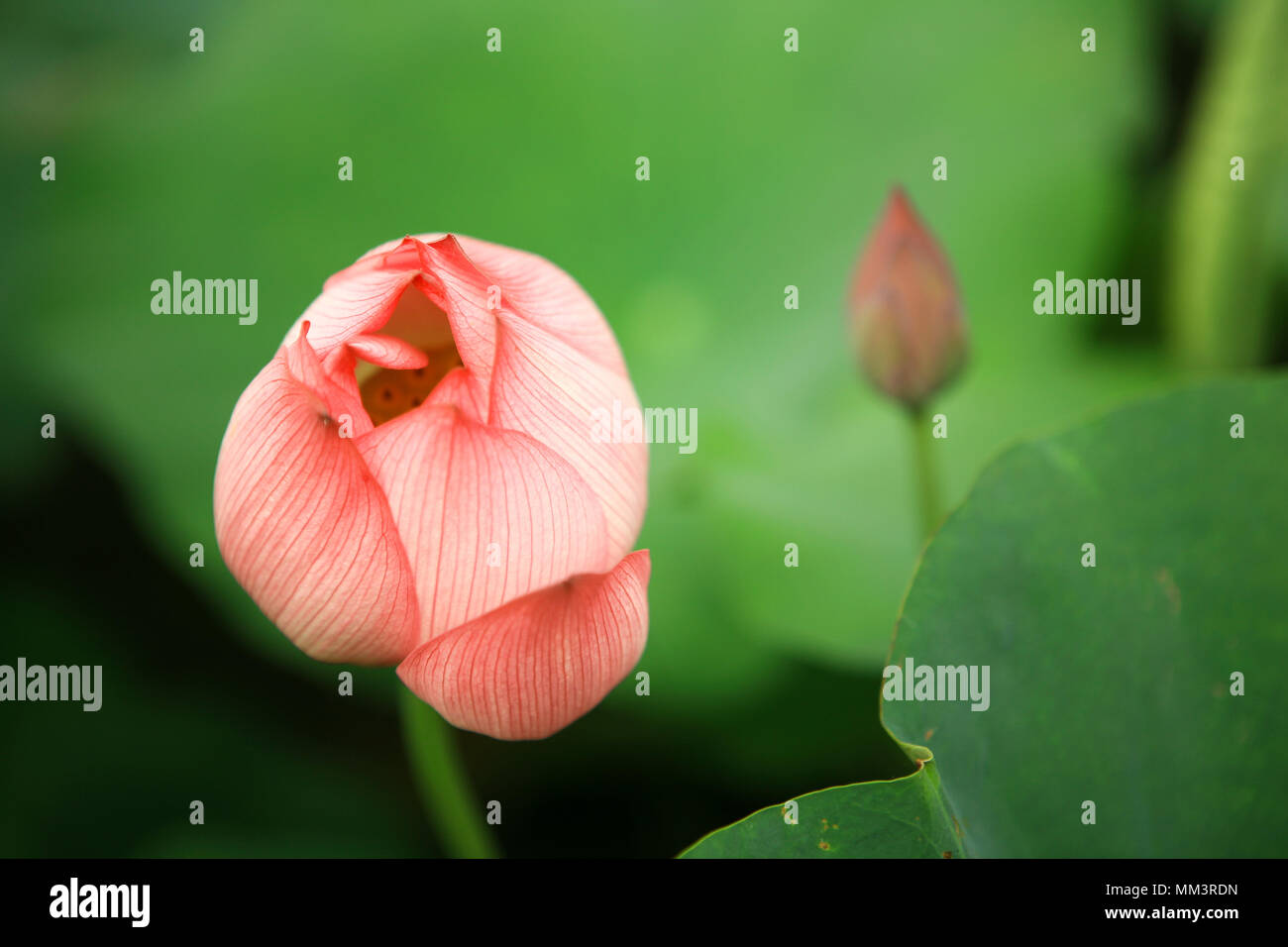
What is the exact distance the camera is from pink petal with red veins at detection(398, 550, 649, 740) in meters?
0.43

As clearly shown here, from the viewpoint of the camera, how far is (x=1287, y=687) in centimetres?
59

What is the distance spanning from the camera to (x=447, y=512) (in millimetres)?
444

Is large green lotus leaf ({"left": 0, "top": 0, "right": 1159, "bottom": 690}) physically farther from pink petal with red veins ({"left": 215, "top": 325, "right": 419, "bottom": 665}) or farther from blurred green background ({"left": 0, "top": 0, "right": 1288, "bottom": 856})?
pink petal with red veins ({"left": 215, "top": 325, "right": 419, "bottom": 665})

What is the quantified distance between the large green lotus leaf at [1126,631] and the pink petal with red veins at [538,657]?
187 mm

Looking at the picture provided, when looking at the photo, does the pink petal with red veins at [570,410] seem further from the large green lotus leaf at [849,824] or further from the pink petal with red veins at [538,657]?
the large green lotus leaf at [849,824]

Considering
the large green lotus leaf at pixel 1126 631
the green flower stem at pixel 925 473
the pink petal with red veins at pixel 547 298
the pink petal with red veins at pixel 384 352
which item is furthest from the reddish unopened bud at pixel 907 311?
the pink petal with red veins at pixel 384 352

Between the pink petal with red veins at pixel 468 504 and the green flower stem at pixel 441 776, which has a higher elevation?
the pink petal with red veins at pixel 468 504

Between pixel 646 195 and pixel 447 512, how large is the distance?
832 millimetres

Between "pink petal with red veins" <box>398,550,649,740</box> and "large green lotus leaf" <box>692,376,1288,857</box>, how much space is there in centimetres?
19

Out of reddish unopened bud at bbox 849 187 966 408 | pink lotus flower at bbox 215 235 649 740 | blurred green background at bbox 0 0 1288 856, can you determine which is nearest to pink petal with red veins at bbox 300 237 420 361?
pink lotus flower at bbox 215 235 649 740

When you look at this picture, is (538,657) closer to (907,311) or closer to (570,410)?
(570,410)

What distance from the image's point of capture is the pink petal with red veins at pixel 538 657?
433 millimetres

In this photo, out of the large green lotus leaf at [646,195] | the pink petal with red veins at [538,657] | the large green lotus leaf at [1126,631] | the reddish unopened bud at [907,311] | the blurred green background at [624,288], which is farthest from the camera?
the large green lotus leaf at [646,195]
